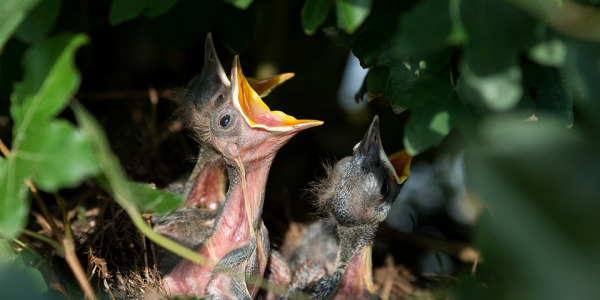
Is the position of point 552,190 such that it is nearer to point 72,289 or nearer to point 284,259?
point 72,289

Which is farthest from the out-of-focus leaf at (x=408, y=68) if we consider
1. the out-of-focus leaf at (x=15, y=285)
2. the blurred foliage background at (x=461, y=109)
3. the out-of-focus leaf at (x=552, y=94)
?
the out-of-focus leaf at (x=15, y=285)

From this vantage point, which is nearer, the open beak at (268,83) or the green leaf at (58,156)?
the green leaf at (58,156)

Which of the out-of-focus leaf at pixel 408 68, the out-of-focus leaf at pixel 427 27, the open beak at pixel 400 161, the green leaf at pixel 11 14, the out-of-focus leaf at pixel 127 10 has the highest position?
the green leaf at pixel 11 14

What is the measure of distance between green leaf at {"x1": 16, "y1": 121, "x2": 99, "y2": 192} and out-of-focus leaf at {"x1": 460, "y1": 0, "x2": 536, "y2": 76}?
48 centimetres

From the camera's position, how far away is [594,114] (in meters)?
0.83

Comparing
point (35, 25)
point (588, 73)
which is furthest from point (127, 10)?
point (588, 73)

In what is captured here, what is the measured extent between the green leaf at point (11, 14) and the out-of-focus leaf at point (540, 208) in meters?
0.57

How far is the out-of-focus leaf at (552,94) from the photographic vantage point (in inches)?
43.5

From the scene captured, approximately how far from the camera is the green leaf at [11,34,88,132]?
84 cm

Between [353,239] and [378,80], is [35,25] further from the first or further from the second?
[353,239]

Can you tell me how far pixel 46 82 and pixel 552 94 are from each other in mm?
755

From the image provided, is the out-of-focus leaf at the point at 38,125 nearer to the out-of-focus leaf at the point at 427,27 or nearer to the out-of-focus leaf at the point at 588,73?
the out-of-focus leaf at the point at 427,27

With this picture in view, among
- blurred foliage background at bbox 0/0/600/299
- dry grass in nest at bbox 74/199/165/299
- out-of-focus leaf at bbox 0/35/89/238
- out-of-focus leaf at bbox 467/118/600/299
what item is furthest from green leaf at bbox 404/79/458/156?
dry grass in nest at bbox 74/199/165/299

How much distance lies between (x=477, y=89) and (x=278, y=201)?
4.18 ft
